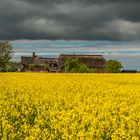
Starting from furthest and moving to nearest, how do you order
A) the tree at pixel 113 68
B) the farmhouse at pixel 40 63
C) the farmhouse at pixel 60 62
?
1. the farmhouse at pixel 40 63
2. the farmhouse at pixel 60 62
3. the tree at pixel 113 68

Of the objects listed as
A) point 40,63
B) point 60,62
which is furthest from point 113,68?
point 40,63

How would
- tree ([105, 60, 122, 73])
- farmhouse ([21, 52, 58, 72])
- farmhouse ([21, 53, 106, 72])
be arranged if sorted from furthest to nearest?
1. farmhouse ([21, 52, 58, 72])
2. farmhouse ([21, 53, 106, 72])
3. tree ([105, 60, 122, 73])

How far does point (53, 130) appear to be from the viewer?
8.84 meters

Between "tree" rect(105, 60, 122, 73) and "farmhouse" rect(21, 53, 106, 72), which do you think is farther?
"farmhouse" rect(21, 53, 106, 72)

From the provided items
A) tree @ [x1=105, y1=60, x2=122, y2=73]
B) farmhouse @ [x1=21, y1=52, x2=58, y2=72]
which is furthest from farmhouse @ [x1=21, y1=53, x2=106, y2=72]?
tree @ [x1=105, y1=60, x2=122, y2=73]

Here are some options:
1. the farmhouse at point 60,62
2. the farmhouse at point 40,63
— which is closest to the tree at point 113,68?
the farmhouse at point 60,62

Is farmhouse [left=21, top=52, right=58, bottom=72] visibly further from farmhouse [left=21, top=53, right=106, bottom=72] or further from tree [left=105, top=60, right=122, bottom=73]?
tree [left=105, top=60, right=122, bottom=73]

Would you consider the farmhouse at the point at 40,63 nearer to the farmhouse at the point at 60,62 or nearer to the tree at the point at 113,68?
the farmhouse at the point at 60,62

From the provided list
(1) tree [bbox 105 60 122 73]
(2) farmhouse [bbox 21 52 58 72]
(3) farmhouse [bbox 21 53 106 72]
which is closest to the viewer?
(1) tree [bbox 105 60 122 73]

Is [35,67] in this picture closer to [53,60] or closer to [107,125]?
[53,60]

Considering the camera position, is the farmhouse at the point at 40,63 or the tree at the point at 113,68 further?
the farmhouse at the point at 40,63

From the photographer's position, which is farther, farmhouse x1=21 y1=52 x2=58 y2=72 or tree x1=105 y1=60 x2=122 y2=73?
farmhouse x1=21 y1=52 x2=58 y2=72

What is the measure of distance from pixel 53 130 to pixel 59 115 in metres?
1.52

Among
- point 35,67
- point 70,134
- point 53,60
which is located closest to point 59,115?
point 70,134
